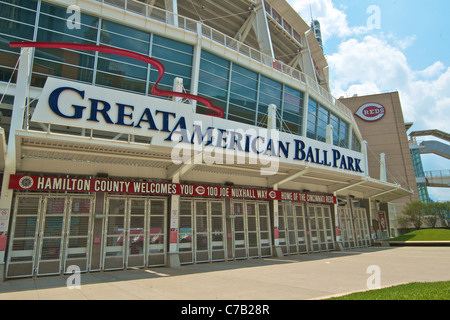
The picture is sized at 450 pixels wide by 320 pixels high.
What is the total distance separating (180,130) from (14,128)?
6.02m

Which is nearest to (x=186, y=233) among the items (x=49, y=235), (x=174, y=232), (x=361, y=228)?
(x=174, y=232)

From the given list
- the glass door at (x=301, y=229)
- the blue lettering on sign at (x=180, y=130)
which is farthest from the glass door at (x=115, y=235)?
the glass door at (x=301, y=229)

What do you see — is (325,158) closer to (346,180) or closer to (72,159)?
(346,180)

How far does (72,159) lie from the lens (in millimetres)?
13430

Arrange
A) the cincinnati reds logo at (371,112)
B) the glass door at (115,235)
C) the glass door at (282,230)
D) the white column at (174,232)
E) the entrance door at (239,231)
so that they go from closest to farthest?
1. the glass door at (115,235)
2. the white column at (174,232)
3. the entrance door at (239,231)
4. the glass door at (282,230)
5. the cincinnati reds logo at (371,112)

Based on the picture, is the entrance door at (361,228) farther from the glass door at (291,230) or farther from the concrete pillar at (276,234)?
the concrete pillar at (276,234)

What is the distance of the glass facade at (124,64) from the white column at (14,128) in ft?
8.73

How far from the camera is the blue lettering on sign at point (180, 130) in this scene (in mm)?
11117

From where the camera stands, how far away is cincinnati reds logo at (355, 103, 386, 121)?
55378mm

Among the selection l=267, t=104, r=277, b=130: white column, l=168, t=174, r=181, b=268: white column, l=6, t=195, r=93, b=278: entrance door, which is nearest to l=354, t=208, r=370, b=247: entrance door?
l=267, t=104, r=277, b=130: white column

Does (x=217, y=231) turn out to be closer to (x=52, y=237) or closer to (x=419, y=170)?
(x=52, y=237)

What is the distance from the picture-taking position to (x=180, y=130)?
13.0m

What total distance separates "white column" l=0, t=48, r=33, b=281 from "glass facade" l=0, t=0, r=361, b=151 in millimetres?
2662

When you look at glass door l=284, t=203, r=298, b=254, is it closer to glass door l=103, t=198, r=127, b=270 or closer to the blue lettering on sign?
the blue lettering on sign
